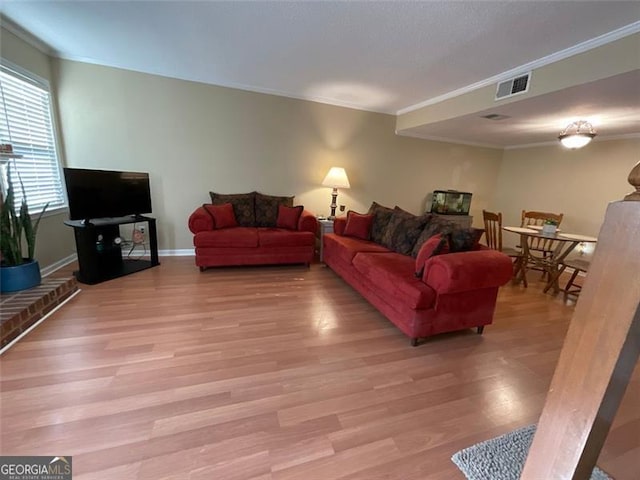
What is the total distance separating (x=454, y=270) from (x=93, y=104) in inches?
176

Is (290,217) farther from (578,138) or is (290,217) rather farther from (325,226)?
(578,138)

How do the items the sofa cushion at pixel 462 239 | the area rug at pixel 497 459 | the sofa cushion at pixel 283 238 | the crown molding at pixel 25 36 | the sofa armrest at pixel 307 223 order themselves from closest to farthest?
1. the area rug at pixel 497 459
2. the sofa cushion at pixel 462 239
3. the crown molding at pixel 25 36
4. the sofa cushion at pixel 283 238
5. the sofa armrest at pixel 307 223

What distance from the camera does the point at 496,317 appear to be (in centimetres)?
267

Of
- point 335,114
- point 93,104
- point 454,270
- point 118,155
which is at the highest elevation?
point 335,114

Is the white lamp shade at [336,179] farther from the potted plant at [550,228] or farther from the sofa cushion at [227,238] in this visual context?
the potted plant at [550,228]

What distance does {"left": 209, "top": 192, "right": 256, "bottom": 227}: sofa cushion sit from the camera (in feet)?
12.7

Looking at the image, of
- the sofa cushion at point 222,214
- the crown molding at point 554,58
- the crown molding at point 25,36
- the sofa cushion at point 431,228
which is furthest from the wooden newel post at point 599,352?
the crown molding at point 25,36

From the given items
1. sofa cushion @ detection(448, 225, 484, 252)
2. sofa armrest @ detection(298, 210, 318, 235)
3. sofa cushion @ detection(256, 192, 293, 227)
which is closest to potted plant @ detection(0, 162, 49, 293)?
sofa cushion @ detection(256, 192, 293, 227)

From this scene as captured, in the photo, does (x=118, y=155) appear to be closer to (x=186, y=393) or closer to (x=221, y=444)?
(x=186, y=393)

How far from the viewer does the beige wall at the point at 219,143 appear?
338 centimetres

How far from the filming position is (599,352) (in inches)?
23.8

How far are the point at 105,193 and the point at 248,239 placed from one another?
162cm

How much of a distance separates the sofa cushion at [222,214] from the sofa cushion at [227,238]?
21 centimetres

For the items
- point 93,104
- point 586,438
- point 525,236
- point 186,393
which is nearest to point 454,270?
point 586,438
